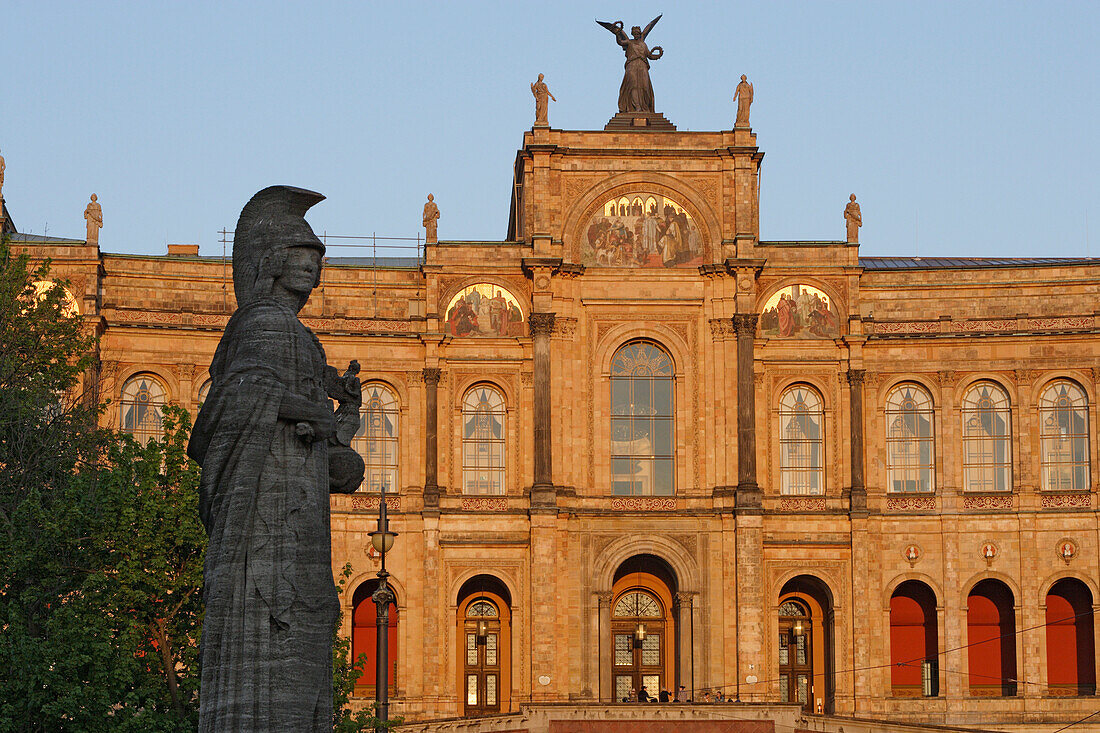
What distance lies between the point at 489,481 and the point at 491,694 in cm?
680

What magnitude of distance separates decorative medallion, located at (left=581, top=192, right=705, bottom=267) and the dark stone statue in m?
43.2

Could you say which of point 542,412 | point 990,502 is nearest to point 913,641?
point 990,502

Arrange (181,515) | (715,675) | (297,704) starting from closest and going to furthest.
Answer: (297,704) → (181,515) → (715,675)

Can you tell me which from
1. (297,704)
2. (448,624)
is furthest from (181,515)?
(448,624)

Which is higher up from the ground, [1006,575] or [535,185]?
[535,185]

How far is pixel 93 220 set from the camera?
5297 centimetres

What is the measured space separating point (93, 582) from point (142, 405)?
25.0m

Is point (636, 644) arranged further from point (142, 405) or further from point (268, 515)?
point (268, 515)

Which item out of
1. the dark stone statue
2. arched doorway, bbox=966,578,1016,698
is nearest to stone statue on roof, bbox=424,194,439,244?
arched doorway, bbox=966,578,1016,698

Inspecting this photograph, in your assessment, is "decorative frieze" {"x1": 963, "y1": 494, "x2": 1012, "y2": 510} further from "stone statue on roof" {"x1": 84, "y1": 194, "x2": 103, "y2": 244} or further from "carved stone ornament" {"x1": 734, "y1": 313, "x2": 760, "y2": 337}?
"stone statue on roof" {"x1": 84, "y1": 194, "x2": 103, "y2": 244}

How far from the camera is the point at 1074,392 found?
5375 centimetres

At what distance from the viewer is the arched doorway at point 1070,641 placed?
174 ft

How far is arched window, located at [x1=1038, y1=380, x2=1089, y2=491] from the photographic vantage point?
53.4m

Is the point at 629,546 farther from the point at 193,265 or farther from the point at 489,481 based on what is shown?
the point at 193,265
